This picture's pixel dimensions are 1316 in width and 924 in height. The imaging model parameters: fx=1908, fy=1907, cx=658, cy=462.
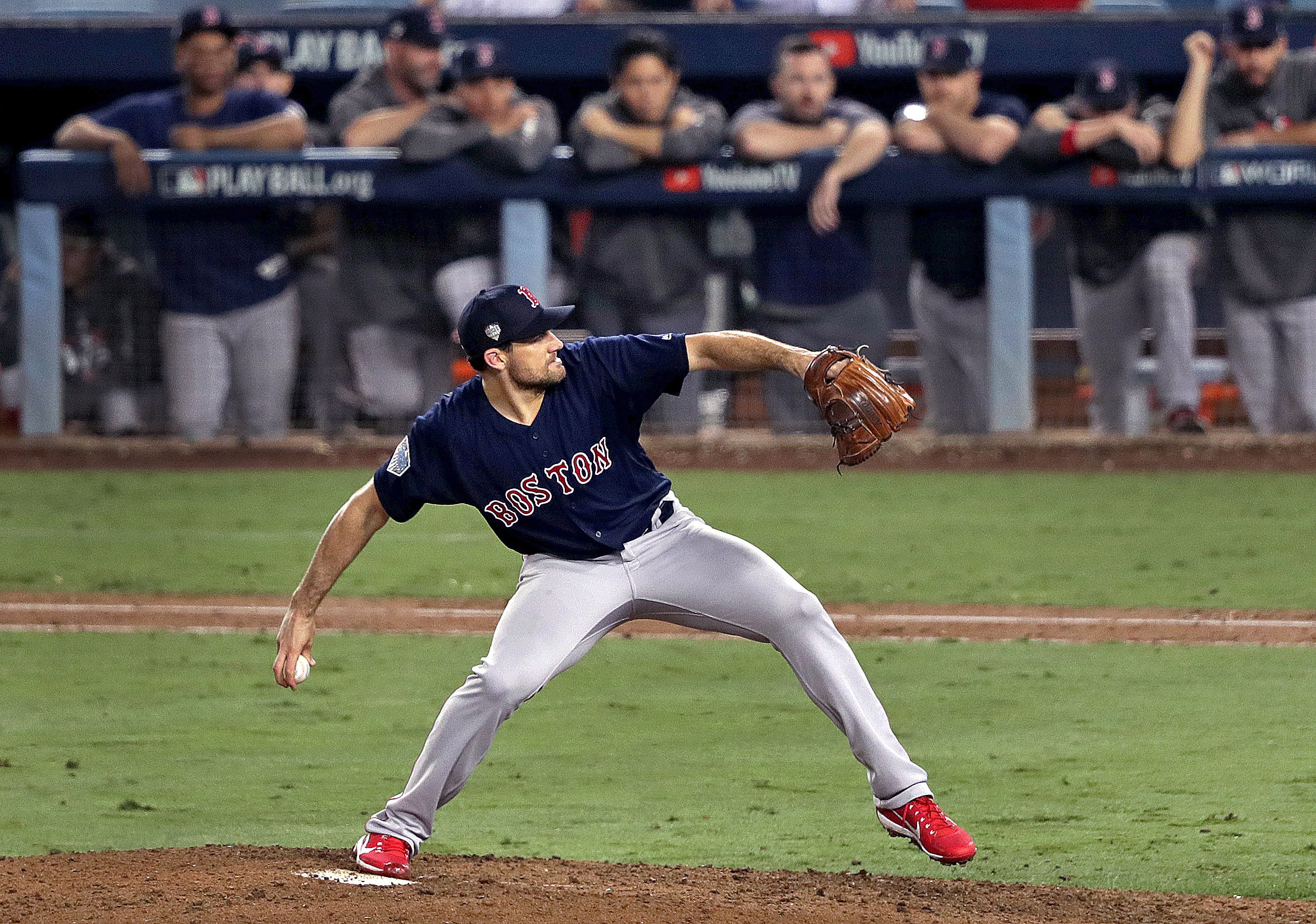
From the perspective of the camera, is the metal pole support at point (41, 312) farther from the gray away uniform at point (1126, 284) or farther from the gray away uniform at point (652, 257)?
the gray away uniform at point (1126, 284)

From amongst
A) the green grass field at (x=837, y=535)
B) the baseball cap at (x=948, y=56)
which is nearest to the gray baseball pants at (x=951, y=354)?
the green grass field at (x=837, y=535)

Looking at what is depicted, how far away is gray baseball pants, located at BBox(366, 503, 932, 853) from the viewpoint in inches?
175

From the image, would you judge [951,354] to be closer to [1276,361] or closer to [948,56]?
[948,56]

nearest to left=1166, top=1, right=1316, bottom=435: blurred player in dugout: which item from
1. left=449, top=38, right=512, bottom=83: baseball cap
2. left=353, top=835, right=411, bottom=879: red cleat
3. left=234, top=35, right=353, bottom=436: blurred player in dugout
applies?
left=449, top=38, right=512, bottom=83: baseball cap

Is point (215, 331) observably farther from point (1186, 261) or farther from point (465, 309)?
point (465, 309)

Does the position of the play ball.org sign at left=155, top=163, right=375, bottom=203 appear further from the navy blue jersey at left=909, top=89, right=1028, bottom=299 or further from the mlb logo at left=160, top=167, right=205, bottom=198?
the navy blue jersey at left=909, top=89, right=1028, bottom=299

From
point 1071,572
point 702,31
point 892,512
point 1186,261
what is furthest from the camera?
point 702,31

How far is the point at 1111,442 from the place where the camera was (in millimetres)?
12141

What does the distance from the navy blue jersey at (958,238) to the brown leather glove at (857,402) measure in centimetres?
779

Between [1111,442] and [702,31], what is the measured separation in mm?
4155

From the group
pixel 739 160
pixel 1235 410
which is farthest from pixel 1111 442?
pixel 739 160

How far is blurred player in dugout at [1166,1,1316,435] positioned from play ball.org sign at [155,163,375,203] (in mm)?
5213

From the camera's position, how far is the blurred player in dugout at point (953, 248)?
39.1 feet

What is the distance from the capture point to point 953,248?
12.2m
